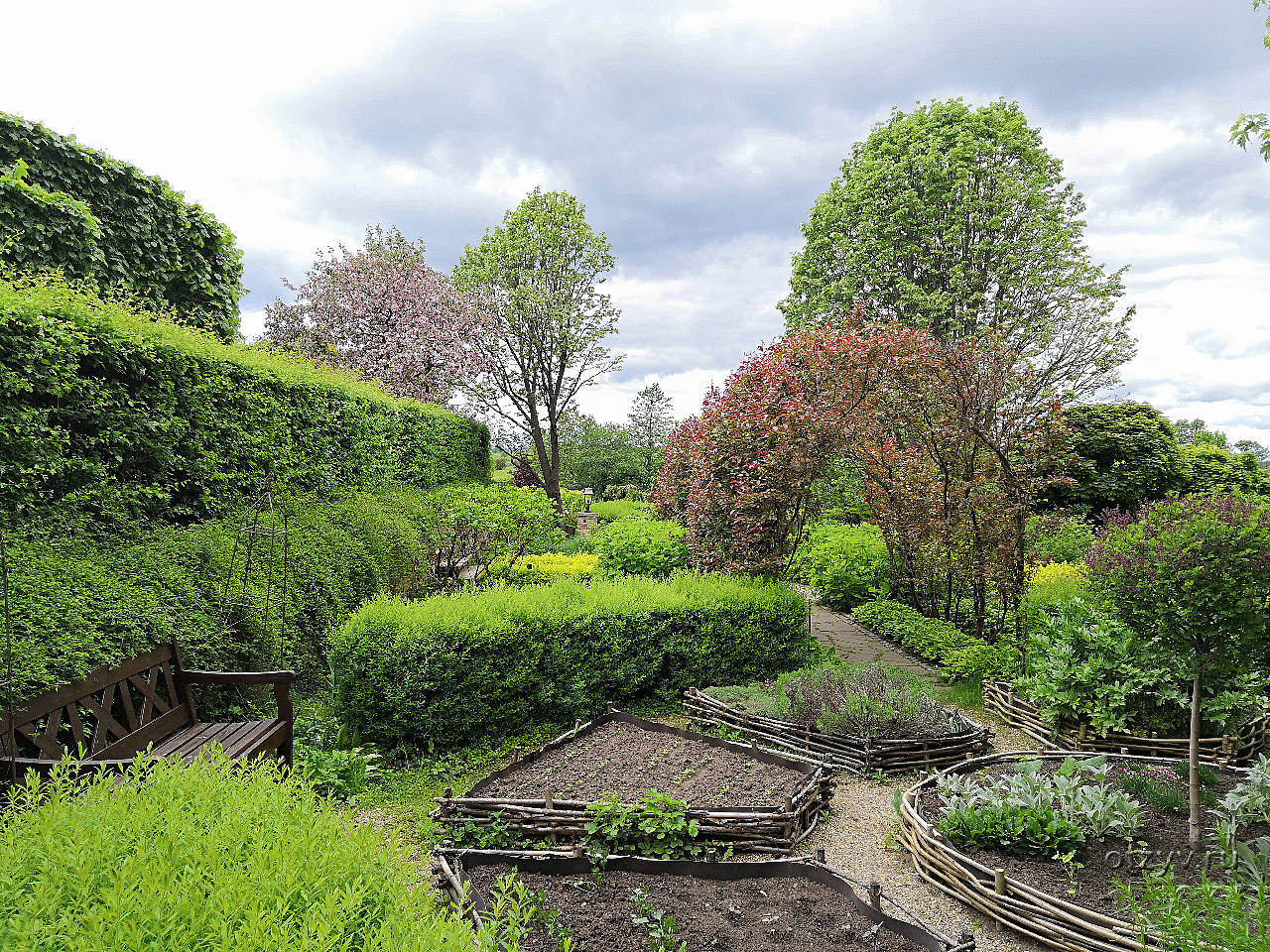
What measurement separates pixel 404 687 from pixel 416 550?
3.90 meters

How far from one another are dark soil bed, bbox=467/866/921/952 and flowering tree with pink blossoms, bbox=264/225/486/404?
1875 cm

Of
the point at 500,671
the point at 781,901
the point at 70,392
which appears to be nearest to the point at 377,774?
the point at 500,671

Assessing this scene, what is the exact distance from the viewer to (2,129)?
26.8ft

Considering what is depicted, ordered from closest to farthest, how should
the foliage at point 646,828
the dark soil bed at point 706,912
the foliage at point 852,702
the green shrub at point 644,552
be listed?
the dark soil bed at point 706,912
the foliage at point 646,828
the foliage at point 852,702
the green shrub at point 644,552

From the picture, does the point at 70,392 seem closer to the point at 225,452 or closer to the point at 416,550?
the point at 225,452

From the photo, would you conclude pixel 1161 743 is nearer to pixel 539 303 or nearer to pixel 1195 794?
pixel 1195 794

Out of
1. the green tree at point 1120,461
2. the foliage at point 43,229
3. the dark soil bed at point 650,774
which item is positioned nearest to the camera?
the dark soil bed at point 650,774

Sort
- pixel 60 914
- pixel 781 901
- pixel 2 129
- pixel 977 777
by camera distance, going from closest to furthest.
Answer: pixel 60 914
pixel 781 901
pixel 977 777
pixel 2 129

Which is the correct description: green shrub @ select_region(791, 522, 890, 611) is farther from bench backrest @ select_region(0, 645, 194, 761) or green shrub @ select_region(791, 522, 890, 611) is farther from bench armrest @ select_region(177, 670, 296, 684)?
bench backrest @ select_region(0, 645, 194, 761)

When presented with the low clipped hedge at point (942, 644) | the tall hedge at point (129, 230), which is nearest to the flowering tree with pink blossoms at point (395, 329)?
the tall hedge at point (129, 230)

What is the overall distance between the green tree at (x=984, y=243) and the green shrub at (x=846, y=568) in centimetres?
681

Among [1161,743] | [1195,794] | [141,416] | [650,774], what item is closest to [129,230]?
[141,416]

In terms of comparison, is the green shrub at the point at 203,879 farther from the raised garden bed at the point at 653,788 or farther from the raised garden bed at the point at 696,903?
the raised garden bed at the point at 653,788

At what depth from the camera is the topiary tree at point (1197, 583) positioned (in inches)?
122
